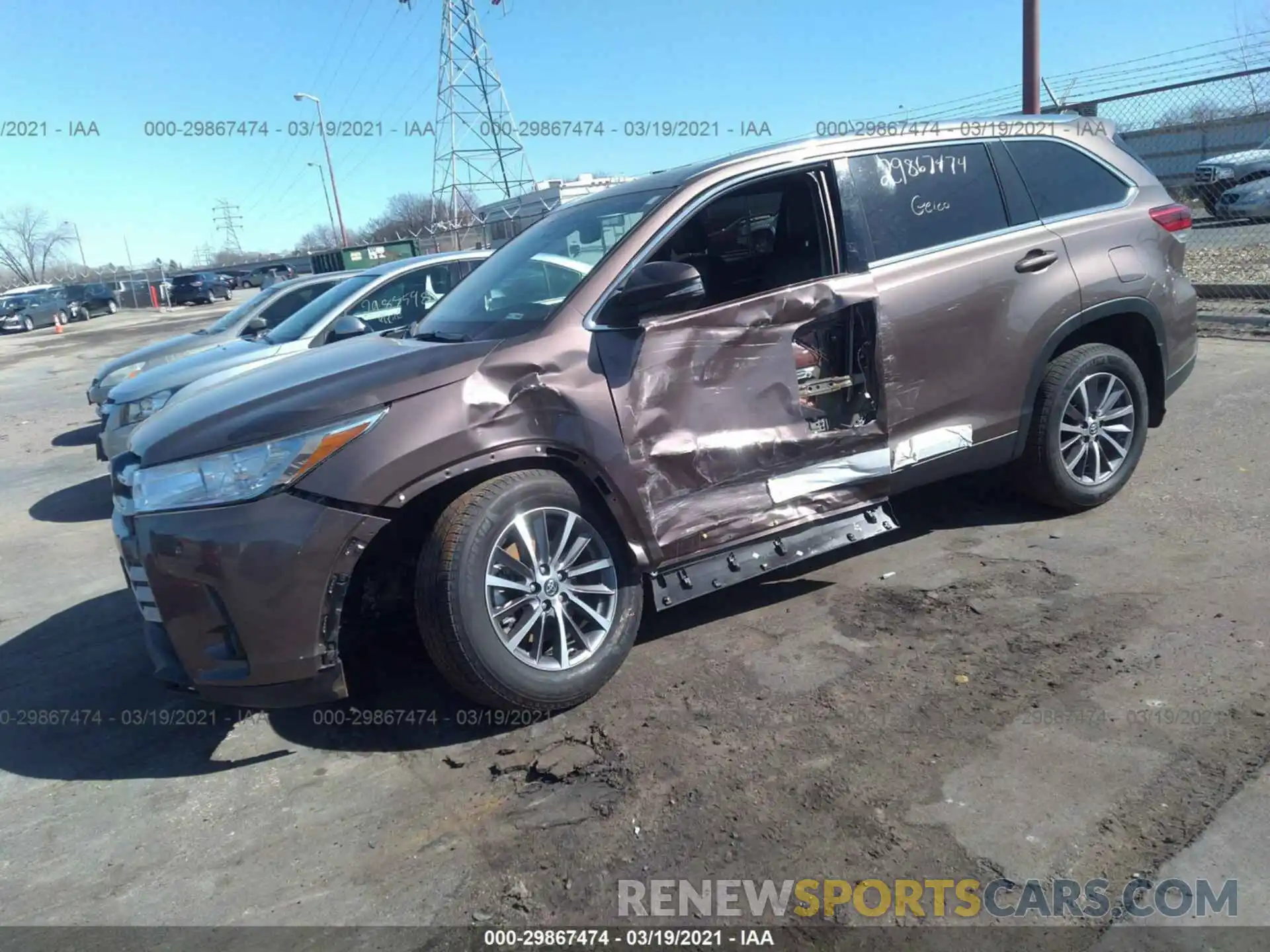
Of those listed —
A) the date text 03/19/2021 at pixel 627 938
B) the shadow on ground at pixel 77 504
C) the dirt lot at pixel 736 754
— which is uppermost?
the shadow on ground at pixel 77 504

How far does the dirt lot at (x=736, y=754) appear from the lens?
8.79ft

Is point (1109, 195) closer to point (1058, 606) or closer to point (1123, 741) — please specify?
point (1058, 606)

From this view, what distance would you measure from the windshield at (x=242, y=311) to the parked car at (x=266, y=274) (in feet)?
99.6

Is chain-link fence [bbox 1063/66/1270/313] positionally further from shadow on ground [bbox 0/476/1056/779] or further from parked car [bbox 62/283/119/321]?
parked car [bbox 62/283/119/321]

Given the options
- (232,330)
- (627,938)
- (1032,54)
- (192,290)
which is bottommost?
(627,938)

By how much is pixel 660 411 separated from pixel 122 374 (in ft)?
26.6

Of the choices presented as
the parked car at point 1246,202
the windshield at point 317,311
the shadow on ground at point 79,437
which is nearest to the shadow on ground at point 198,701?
the windshield at point 317,311

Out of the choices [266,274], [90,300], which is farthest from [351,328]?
[90,300]

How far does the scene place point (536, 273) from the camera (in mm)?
4176

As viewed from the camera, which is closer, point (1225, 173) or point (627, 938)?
point (627, 938)

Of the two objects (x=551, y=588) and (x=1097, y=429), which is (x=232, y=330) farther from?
(x=1097, y=429)

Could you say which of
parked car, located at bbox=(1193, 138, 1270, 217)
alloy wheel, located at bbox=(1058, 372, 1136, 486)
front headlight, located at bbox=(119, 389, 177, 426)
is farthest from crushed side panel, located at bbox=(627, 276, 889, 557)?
parked car, located at bbox=(1193, 138, 1270, 217)

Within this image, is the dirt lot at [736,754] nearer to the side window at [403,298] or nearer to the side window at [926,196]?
the side window at [926,196]

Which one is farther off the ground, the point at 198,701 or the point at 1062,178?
the point at 1062,178
